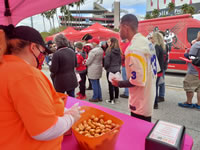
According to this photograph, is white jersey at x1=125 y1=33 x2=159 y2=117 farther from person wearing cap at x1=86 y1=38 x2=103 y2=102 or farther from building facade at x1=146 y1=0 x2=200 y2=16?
building facade at x1=146 y1=0 x2=200 y2=16

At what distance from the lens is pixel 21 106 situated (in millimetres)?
743

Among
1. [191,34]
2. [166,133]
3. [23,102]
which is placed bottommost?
[166,133]

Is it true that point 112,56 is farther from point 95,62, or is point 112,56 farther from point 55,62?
point 55,62

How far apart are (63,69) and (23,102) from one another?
2.59m

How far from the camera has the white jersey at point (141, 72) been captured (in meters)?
1.60

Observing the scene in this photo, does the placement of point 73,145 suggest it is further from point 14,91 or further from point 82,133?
point 14,91

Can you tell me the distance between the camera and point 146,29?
7.81m

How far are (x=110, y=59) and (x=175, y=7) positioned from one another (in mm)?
58944

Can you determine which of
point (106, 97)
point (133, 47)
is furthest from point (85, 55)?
point (133, 47)

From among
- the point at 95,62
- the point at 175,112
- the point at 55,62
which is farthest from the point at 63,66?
the point at 175,112

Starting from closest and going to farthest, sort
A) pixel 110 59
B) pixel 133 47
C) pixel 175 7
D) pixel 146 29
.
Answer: pixel 133 47 → pixel 110 59 → pixel 146 29 → pixel 175 7

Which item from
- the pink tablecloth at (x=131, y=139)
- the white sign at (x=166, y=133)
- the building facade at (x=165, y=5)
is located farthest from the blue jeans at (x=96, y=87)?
the building facade at (x=165, y=5)

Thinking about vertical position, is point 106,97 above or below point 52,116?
below

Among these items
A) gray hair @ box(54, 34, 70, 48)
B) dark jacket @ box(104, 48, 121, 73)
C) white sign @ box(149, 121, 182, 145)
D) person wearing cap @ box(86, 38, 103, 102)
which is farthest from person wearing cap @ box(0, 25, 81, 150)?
person wearing cap @ box(86, 38, 103, 102)
